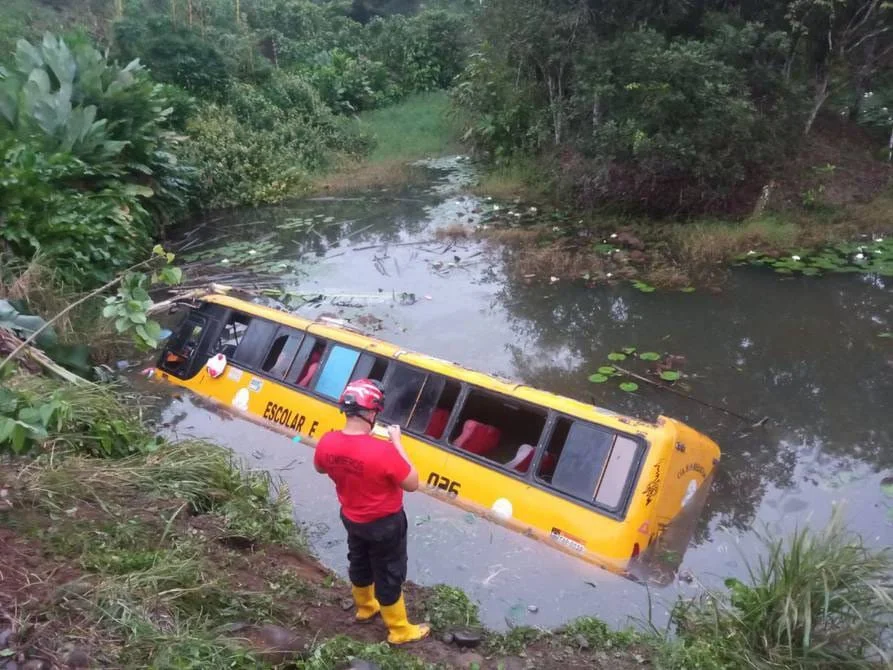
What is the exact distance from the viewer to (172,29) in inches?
907

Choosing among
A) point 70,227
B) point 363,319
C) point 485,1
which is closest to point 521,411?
point 363,319

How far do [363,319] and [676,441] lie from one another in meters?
7.17

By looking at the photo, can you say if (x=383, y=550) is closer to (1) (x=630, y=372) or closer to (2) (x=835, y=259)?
(1) (x=630, y=372)

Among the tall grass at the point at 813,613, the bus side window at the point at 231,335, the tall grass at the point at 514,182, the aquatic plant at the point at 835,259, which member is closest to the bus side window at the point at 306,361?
the bus side window at the point at 231,335

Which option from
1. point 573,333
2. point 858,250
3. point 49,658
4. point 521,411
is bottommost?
point 49,658

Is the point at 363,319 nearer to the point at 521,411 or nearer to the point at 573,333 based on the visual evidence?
the point at 573,333

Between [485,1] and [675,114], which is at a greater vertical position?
[485,1]

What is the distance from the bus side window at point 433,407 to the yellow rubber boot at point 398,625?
276 cm

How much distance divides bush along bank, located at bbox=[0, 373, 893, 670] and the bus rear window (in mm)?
1182

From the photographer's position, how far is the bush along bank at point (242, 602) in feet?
12.7

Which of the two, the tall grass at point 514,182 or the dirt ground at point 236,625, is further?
the tall grass at point 514,182

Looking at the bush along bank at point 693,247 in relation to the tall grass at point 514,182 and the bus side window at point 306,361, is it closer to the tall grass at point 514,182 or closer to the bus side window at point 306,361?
the tall grass at point 514,182

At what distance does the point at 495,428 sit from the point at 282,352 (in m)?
2.87

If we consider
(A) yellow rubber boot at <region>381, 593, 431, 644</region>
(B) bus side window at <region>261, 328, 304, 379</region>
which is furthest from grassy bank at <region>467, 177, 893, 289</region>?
(A) yellow rubber boot at <region>381, 593, 431, 644</region>
